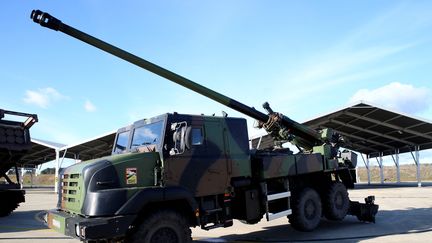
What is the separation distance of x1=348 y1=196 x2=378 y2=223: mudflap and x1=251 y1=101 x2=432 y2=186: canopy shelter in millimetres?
10718

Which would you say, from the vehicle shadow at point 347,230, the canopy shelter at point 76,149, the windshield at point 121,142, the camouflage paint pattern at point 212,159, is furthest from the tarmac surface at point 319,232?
the canopy shelter at point 76,149

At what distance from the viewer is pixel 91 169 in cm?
682

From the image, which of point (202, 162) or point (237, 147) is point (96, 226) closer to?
point (202, 162)

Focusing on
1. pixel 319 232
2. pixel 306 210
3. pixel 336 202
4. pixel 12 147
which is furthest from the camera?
pixel 12 147

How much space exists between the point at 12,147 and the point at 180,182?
33.3 ft

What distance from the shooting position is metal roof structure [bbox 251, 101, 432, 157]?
82.5 feet

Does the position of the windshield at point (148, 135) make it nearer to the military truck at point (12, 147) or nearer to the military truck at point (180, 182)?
the military truck at point (180, 182)

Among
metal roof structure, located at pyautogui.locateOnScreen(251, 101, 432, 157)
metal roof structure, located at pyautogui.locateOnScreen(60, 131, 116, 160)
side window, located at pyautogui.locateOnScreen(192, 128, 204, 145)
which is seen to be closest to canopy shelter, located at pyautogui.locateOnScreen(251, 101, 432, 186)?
metal roof structure, located at pyautogui.locateOnScreen(251, 101, 432, 157)

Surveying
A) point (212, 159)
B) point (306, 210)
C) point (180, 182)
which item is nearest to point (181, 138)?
point (180, 182)

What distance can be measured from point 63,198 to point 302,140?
731cm

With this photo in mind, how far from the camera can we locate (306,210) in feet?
33.9

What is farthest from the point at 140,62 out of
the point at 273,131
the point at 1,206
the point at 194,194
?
the point at 1,206

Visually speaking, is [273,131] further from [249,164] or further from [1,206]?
[1,206]

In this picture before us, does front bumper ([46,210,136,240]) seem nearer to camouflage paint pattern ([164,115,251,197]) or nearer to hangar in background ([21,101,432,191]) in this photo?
camouflage paint pattern ([164,115,251,197])
